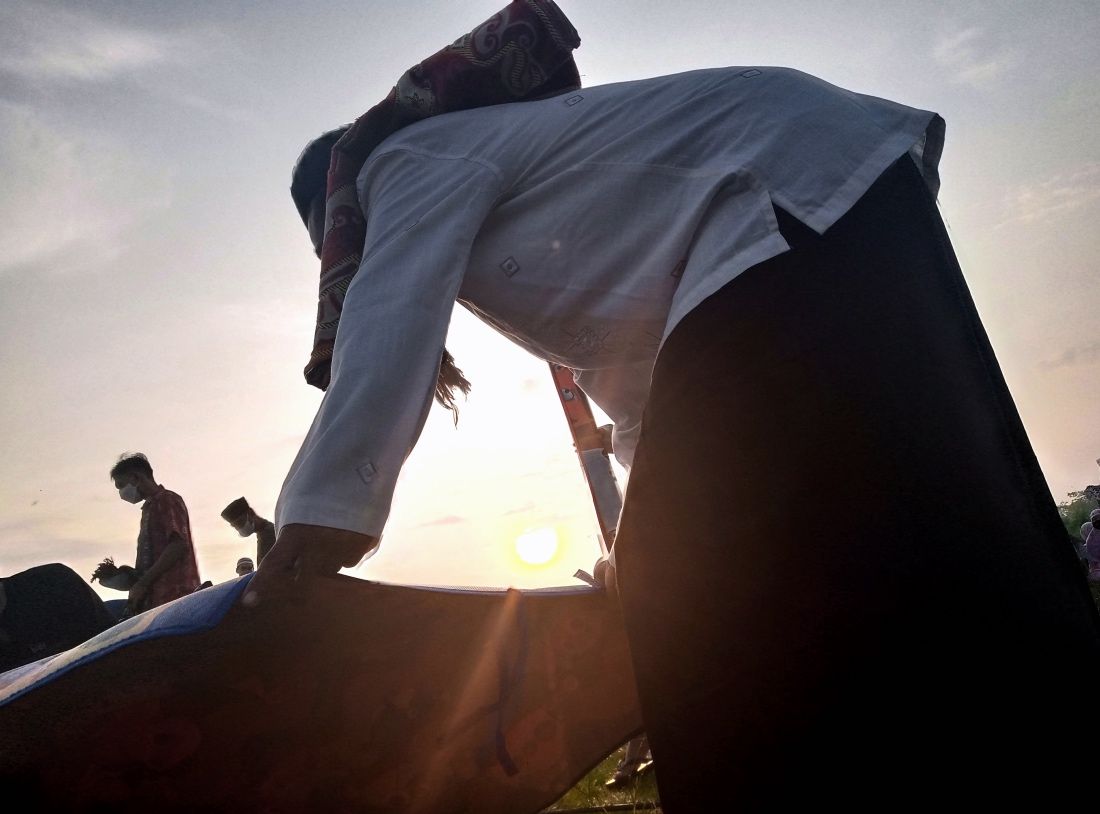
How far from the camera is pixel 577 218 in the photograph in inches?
45.0

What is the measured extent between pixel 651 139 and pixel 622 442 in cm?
77

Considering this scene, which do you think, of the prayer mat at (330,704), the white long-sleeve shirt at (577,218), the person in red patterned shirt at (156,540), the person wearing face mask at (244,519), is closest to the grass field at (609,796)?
the prayer mat at (330,704)

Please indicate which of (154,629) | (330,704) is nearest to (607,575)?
(330,704)

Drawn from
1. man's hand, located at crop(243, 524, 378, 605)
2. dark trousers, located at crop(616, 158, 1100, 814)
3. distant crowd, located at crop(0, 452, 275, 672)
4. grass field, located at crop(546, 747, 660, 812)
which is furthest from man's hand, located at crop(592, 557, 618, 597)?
distant crowd, located at crop(0, 452, 275, 672)

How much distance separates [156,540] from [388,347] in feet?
17.6

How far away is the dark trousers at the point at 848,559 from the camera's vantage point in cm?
77

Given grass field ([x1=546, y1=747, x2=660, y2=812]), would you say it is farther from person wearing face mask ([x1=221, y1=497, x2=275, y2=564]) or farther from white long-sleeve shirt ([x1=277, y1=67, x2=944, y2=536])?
person wearing face mask ([x1=221, y1=497, x2=275, y2=564])

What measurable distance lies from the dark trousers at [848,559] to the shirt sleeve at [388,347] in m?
0.37

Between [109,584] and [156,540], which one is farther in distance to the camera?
Result: [109,584]

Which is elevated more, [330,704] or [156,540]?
[156,540]

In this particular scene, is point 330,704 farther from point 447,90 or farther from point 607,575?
point 447,90

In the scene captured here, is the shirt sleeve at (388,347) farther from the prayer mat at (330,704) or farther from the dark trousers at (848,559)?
the dark trousers at (848,559)

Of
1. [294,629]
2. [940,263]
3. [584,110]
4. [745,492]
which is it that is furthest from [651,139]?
[294,629]

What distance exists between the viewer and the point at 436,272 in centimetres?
111
